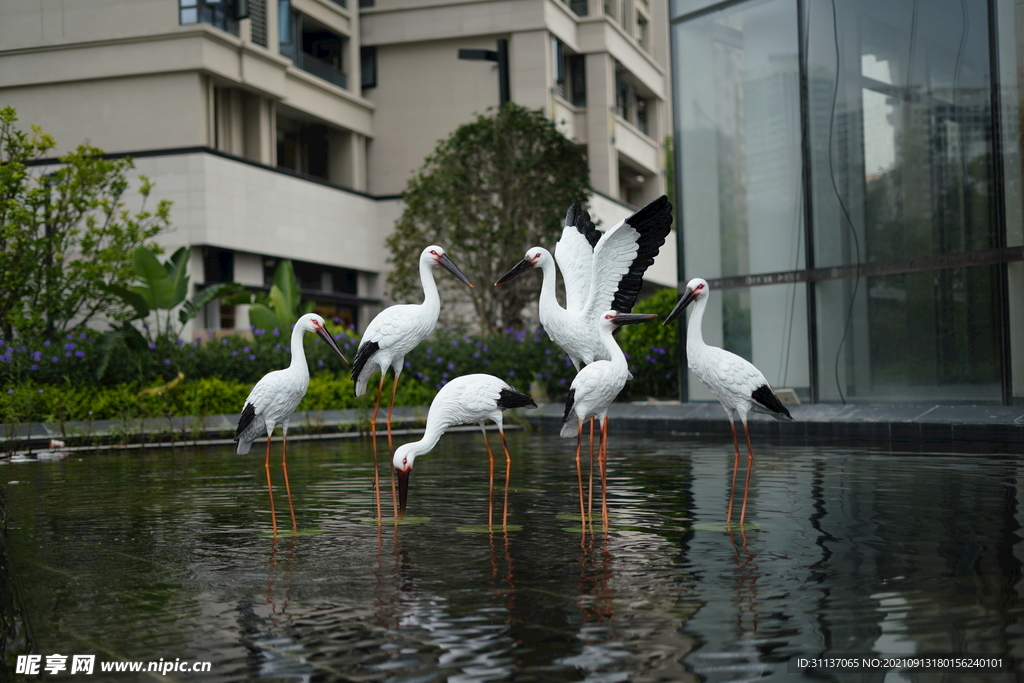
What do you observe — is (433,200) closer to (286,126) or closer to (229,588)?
(286,126)

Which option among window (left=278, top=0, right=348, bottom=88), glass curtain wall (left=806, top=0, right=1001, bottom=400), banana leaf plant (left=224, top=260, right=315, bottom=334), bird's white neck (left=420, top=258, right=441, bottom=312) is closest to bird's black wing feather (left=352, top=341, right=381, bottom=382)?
bird's white neck (left=420, top=258, right=441, bottom=312)

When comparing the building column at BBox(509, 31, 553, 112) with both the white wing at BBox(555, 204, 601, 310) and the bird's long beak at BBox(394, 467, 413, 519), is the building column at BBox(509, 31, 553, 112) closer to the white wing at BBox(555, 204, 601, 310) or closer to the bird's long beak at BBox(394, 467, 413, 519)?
the white wing at BBox(555, 204, 601, 310)

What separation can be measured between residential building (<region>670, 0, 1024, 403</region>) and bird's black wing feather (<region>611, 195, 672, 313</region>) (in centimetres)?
866

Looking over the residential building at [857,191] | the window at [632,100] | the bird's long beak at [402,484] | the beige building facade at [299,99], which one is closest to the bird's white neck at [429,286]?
the bird's long beak at [402,484]

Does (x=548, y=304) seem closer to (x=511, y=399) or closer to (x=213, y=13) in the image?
(x=511, y=399)

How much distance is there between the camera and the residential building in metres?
14.3

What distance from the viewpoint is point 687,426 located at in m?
15.1

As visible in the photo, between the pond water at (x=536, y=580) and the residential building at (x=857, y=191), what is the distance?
20.6 ft

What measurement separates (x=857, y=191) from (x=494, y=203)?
31.2 feet

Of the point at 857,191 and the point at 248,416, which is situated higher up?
the point at 857,191

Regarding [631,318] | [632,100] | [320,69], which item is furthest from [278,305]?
[632,100]

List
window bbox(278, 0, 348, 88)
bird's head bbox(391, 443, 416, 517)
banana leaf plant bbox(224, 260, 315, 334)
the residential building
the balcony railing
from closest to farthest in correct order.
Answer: bird's head bbox(391, 443, 416, 517) → the residential building → banana leaf plant bbox(224, 260, 315, 334) → window bbox(278, 0, 348, 88) → the balcony railing

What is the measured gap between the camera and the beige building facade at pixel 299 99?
26391 mm

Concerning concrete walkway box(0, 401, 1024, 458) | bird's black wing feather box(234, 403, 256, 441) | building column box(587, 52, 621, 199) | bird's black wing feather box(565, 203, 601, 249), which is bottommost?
concrete walkway box(0, 401, 1024, 458)
